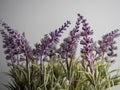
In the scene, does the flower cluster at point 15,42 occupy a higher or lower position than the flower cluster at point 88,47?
higher

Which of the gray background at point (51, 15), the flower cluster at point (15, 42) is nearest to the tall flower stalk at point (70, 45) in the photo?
the flower cluster at point (15, 42)

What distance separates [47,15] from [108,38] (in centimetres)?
51

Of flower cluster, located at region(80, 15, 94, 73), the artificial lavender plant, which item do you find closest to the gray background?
the artificial lavender plant

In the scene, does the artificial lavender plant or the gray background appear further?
the gray background

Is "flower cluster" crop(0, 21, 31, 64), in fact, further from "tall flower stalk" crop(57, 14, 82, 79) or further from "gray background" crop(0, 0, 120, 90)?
"gray background" crop(0, 0, 120, 90)

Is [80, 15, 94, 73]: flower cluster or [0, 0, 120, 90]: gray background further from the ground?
[0, 0, 120, 90]: gray background

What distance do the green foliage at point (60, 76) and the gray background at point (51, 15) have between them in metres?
0.31

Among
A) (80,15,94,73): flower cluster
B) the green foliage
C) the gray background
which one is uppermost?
the gray background

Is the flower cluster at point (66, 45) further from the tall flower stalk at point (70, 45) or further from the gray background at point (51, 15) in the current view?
the gray background at point (51, 15)

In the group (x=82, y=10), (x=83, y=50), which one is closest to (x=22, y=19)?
(x=82, y=10)

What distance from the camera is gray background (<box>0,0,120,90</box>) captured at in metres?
1.25

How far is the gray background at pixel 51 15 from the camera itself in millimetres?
1254

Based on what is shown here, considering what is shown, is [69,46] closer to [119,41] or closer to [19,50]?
[19,50]

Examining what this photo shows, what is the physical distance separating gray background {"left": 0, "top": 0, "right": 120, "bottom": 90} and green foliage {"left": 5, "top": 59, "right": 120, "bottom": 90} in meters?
0.31
